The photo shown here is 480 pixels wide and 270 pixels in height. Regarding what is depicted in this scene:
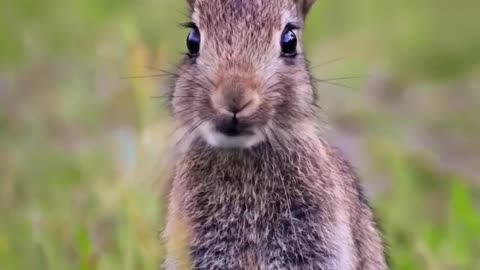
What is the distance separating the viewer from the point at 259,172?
24.6 feet

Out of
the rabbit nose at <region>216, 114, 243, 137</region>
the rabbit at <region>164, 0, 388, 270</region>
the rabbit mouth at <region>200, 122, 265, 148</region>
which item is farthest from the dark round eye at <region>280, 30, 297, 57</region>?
the rabbit nose at <region>216, 114, 243, 137</region>

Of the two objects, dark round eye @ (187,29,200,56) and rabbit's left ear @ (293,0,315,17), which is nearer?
dark round eye @ (187,29,200,56)

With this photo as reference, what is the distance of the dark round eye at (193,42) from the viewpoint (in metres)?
7.45

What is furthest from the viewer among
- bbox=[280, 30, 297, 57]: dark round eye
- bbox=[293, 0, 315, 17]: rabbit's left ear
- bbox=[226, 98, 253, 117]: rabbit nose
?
bbox=[293, 0, 315, 17]: rabbit's left ear

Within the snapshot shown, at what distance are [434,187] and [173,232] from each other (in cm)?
378

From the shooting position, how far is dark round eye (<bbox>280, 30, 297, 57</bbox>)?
7.43 m

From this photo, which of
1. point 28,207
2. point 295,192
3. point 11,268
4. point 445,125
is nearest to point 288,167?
point 295,192

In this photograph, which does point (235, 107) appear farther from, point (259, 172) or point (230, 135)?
point (259, 172)

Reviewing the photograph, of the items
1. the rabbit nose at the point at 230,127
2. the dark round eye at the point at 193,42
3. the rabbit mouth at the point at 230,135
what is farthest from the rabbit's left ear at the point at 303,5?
the rabbit nose at the point at 230,127

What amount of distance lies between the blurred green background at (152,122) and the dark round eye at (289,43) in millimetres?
570

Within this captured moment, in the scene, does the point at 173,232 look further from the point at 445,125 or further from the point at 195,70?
the point at 445,125

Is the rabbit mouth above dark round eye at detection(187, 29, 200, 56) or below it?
below

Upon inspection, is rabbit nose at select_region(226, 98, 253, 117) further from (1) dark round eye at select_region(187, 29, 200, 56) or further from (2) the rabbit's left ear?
(2) the rabbit's left ear

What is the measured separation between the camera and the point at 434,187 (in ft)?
36.2
